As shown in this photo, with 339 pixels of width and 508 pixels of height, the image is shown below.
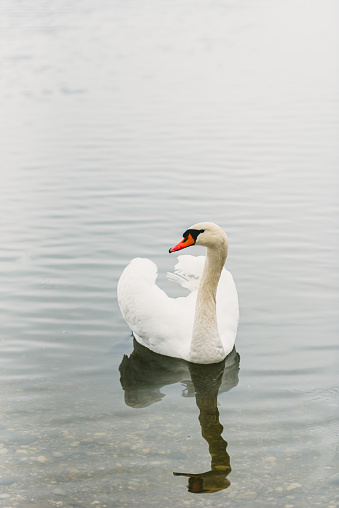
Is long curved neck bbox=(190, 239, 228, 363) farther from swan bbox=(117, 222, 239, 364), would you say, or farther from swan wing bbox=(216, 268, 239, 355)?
swan wing bbox=(216, 268, 239, 355)

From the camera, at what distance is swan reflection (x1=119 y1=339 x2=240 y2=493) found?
24.1 ft

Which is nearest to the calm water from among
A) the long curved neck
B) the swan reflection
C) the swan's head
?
the swan reflection

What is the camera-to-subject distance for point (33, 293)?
1060cm

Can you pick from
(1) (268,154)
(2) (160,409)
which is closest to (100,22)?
(1) (268,154)

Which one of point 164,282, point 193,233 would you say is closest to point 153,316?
point 193,233

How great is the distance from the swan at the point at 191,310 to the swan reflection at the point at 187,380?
103mm

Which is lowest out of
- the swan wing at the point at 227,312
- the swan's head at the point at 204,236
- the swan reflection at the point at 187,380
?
the swan reflection at the point at 187,380

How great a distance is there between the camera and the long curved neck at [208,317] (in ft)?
27.7

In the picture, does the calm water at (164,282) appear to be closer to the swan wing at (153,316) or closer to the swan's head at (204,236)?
the swan wing at (153,316)

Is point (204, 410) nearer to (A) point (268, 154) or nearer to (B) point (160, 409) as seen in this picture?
(B) point (160, 409)

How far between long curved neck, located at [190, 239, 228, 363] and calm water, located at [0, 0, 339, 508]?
21cm

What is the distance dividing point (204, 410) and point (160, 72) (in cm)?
2272

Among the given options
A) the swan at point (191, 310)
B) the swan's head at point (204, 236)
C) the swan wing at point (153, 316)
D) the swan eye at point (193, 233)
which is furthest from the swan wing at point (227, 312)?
the swan eye at point (193, 233)

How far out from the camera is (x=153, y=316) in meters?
8.66
